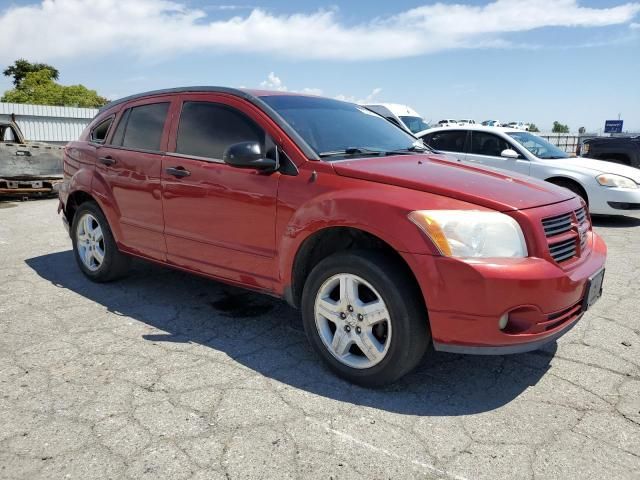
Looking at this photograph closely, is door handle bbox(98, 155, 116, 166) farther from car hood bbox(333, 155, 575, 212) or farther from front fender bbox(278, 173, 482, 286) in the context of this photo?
car hood bbox(333, 155, 575, 212)

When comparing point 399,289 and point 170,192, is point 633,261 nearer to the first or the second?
point 399,289

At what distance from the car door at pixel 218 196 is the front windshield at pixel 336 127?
0.26 metres

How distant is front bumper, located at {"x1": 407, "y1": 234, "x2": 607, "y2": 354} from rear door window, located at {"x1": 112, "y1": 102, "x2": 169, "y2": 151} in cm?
250

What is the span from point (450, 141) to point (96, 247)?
6.32 m

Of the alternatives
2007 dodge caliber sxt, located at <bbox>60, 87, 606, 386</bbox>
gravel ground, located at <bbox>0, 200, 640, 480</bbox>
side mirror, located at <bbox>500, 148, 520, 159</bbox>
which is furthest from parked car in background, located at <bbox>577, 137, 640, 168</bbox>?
2007 dodge caliber sxt, located at <bbox>60, 87, 606, 386</bbox>

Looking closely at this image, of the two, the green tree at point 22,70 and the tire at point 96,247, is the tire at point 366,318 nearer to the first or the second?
the tire at point 96,247

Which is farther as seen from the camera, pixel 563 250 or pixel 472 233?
pixel 563 250

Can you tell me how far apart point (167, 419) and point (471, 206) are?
1.88m

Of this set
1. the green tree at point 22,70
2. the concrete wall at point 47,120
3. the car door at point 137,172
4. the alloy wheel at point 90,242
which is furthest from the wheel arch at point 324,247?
the green tree at point 22,70

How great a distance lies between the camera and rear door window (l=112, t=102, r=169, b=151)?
4.16 m

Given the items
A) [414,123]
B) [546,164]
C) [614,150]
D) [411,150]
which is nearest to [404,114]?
[414,123]

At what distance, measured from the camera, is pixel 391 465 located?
2.30 metres

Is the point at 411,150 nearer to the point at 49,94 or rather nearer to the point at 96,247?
the point at 96,247

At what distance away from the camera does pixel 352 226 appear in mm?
2871
